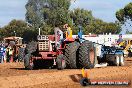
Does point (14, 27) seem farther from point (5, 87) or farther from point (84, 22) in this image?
point (5, 87)

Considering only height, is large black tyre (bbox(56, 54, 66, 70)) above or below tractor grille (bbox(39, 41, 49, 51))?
below

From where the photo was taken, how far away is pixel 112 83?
4.09m

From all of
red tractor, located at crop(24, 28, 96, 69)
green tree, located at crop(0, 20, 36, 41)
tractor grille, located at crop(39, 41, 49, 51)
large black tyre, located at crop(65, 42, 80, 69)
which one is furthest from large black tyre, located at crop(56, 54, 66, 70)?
green tree, located at crop(0, 20, 36, 41)

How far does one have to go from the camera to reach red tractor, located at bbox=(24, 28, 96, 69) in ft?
54.3

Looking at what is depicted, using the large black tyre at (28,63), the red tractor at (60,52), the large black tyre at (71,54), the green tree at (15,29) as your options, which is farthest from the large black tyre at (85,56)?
the green tree at (15,29)

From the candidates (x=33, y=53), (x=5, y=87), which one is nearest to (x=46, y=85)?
(x=5, y=87)

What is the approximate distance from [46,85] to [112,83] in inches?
264

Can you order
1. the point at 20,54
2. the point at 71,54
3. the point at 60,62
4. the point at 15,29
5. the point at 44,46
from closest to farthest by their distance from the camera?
the point at 60,62 → the point at 71,54 → the point at 44,46 → the point at 20,54 → the point at 15,29

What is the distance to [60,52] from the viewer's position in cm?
1706

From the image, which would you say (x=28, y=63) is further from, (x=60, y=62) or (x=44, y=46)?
(x=60, y=62)

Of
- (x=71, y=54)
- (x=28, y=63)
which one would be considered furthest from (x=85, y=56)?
(x=28, y=63)

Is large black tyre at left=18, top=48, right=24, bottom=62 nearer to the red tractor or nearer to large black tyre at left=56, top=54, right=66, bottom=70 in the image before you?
the red tractor

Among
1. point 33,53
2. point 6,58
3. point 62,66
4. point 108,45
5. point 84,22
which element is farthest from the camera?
point 84,22

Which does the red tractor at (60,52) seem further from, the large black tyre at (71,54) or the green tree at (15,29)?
the green tree at (15,29)
